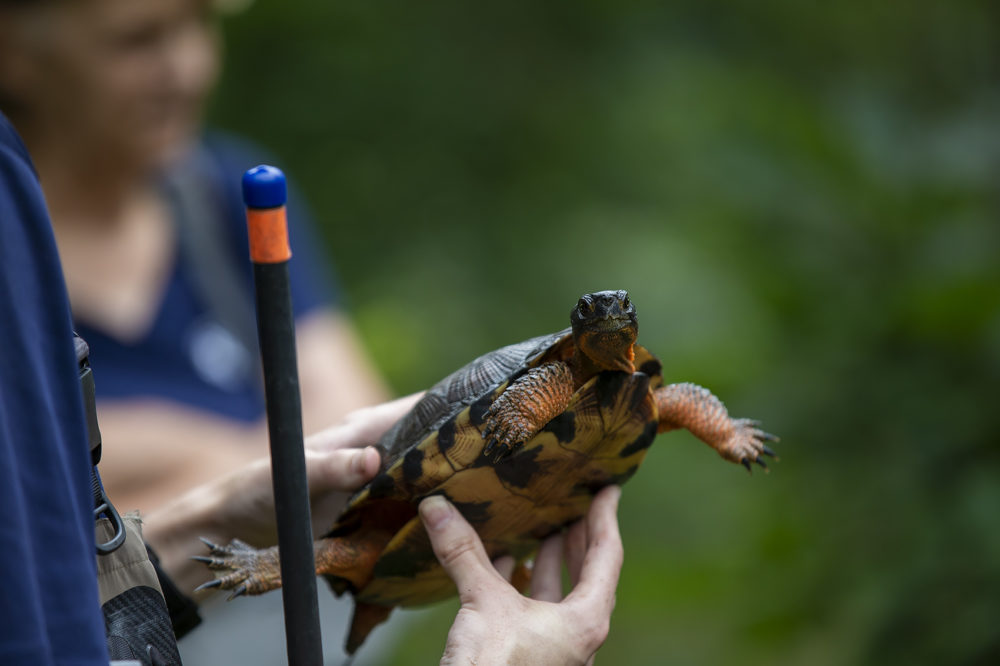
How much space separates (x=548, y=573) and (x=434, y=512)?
0.31 meters

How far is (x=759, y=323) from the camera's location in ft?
10.9

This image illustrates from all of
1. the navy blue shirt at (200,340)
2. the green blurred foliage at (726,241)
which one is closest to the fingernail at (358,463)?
the navy blue shirt at (200,340)

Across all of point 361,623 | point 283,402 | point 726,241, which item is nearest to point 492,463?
point 283,402

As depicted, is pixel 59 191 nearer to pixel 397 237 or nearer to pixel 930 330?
pixel 930 330

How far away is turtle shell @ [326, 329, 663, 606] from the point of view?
4.11ft

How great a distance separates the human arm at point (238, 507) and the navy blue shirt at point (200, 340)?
0.81 metres

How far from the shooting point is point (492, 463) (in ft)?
4.09

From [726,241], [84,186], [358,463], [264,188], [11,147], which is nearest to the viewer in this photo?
[264,188]

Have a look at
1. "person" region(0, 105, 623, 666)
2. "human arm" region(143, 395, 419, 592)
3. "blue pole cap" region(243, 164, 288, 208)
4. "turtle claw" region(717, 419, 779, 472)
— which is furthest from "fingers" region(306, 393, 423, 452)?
"blue pole cap" region(243, 164, 288, 208)

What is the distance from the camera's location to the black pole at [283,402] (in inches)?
29.9

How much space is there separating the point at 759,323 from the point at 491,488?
2280 mm

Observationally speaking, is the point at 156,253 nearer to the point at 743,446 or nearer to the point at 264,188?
the point at 743,446

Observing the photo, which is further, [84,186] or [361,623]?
[84,186]

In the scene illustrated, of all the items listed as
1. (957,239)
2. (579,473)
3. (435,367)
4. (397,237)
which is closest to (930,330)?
(957,239)
